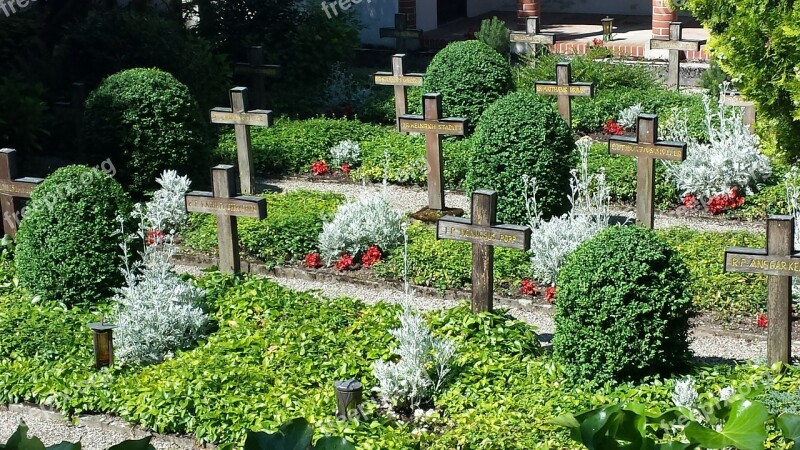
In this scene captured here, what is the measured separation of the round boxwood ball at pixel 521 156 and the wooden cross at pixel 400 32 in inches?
319

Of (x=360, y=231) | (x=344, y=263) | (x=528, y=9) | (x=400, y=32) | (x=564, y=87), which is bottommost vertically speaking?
(x=344, y=263)

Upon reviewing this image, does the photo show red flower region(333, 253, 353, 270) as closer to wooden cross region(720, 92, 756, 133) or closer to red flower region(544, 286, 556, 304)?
red flower region(544, 286, 556, 304)

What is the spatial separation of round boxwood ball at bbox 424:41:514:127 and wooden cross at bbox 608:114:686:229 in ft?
12.0

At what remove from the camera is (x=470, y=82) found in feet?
44.2

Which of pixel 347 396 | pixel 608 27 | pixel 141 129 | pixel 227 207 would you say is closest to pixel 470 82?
pixel 141 129

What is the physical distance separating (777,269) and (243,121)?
6007 mm

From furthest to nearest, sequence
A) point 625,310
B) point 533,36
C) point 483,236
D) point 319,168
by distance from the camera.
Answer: point 533,36 → point 319,168 → point 483,236 → point 625,310

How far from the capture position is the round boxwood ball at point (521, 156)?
9984mm

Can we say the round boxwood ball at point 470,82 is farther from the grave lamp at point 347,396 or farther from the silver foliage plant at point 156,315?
the grave lamp at point 347,396

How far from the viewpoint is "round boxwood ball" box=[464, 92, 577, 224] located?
9.98 meters

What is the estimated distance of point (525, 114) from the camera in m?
10.1

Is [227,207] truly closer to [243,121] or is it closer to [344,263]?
[344,263]

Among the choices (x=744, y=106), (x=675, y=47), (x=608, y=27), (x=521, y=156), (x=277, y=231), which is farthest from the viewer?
(x=608, y=27)

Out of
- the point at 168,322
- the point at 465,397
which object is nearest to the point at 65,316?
the point at 168,322
